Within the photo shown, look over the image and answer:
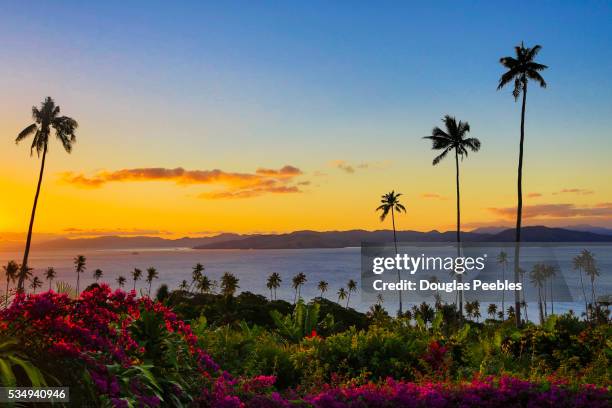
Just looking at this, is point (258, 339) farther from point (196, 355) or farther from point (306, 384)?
point (196, 355)

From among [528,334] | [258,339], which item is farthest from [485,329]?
[258,339]

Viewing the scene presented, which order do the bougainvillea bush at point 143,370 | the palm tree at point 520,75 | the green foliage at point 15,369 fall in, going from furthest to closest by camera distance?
the palm tree at point 520,75
the bougainvillea bush at point 143,370
the green foliage at point 15,369

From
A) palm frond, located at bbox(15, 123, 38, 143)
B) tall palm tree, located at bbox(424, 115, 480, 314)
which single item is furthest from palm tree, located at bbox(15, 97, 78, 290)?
tall palm tree, located at bbox(424, 115, 480, 314)

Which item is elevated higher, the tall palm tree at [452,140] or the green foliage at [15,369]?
the tall palm tree at [452,140]

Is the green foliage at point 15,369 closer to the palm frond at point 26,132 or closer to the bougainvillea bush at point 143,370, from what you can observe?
the bougainvillea bush at point 143,370

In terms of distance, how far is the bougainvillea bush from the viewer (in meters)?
5.30

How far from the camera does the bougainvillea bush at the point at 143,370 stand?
17.4 feet

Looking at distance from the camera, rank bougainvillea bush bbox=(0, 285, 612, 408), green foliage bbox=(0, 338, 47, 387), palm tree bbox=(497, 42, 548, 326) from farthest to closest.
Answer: palm tree bbox=(497, 42, 548, 326), bougainvillea bush bbox=(0, 285, 612, 408), green foliage bbox=(0, 338, 47, 387)

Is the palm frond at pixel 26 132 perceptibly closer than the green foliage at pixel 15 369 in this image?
No

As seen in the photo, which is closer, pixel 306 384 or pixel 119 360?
pixel 119 360

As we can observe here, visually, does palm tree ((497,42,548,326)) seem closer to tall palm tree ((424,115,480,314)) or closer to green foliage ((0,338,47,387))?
tall palm tree ((424,115,480,314))

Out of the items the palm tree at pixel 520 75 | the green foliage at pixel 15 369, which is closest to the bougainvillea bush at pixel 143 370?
the green foliage at pixel 15 369

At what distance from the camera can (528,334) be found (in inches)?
557

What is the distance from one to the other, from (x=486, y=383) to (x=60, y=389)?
5.55 metres
